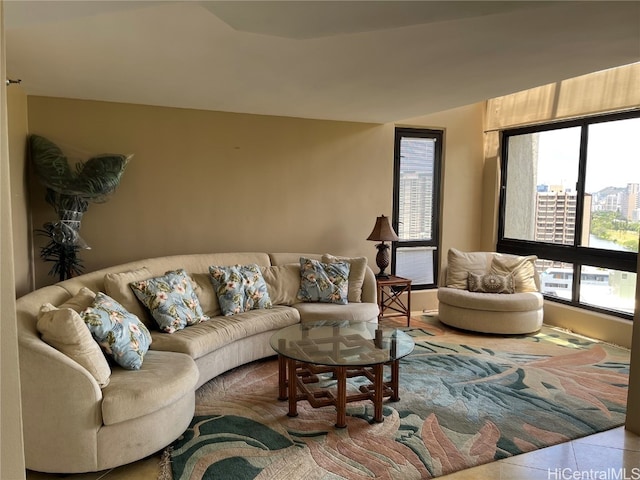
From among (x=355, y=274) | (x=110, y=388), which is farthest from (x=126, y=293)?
(x=355, y=274)

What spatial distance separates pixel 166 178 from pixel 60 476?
2870 mm

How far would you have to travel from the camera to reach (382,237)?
5188 mm

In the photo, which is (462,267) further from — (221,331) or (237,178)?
(221,331)

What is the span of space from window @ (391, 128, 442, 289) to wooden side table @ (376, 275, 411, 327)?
0.37 m

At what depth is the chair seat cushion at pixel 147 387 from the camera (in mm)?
2406

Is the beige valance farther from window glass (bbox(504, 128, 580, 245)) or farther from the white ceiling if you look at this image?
the white ceiling

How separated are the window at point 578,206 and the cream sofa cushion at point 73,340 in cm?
472

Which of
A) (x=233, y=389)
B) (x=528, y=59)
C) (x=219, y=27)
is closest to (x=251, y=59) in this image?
(x=219, y=27)

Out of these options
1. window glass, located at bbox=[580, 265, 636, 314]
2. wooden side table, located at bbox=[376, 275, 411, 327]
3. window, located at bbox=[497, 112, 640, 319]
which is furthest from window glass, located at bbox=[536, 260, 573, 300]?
wooden side table, located at bbox=[376, 275, 411, 327]

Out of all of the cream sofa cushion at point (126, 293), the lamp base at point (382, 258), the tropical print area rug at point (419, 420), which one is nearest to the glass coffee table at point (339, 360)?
the tropical print area rug at point (419, 420)

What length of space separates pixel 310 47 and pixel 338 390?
207cm

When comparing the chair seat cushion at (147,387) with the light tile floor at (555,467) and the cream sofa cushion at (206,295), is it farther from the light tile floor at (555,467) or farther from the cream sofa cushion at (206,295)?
the cream sofa cushion at (206,295)

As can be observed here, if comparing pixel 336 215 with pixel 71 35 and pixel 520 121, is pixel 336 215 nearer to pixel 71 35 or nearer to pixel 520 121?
pixel 520 121

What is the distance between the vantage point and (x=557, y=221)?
A: 5.42 metres
